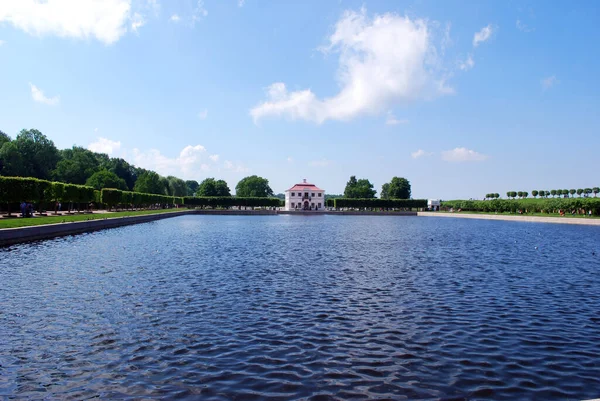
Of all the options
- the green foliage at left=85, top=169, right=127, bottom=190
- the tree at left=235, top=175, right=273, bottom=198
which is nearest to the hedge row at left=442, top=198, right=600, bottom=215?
the tree at left=235, top=175, right=273, bottom=198

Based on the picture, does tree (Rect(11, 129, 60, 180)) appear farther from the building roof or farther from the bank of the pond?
the bank of the pond

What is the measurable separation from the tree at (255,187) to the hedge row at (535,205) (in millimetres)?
64970

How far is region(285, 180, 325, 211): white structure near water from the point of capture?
4978 inches

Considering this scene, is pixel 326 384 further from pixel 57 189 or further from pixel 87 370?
pixel 57 189

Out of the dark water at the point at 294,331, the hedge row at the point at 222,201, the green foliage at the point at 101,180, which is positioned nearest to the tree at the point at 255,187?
the hedge row at the point at 222,201

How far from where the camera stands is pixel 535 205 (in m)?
76.9

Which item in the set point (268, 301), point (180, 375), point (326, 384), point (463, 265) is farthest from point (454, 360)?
point (463, 265)

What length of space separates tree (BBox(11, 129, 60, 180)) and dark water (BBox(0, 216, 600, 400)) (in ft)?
264

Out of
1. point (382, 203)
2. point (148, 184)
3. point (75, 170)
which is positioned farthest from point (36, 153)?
point (382, 203)

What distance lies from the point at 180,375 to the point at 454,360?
4.77m

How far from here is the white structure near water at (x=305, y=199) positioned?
415ft

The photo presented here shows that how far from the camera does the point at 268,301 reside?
12094mm

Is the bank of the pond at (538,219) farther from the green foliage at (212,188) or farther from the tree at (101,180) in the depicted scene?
the tree at (101,180)

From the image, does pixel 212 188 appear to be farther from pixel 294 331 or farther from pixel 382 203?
pixel 294 331
